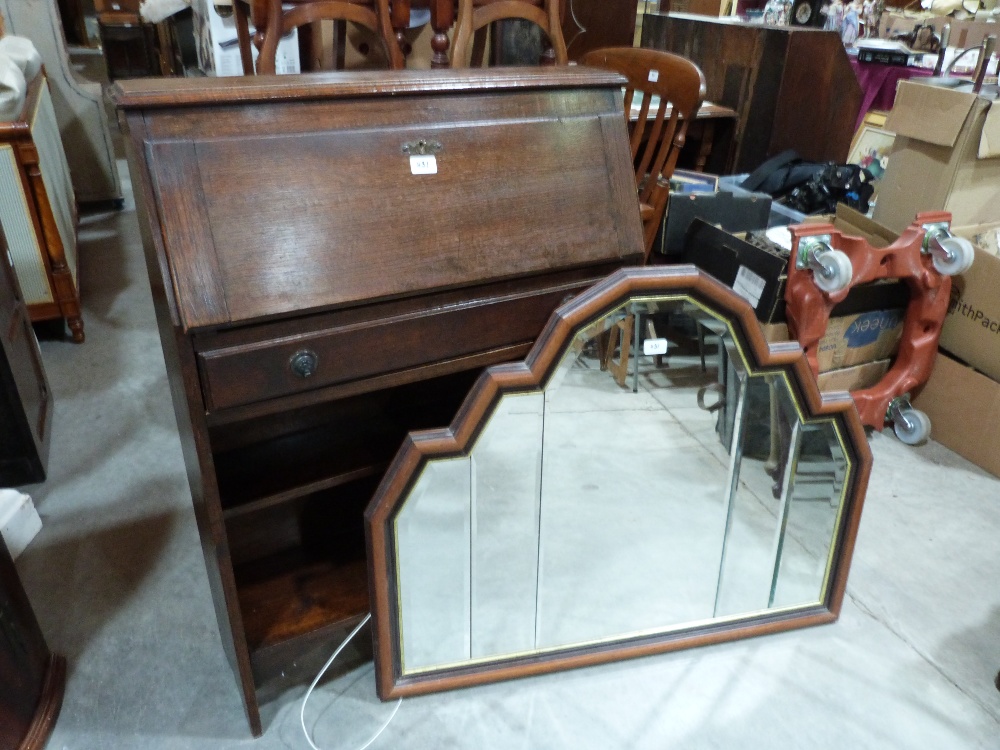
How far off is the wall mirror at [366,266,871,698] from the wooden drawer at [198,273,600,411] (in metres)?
0.06

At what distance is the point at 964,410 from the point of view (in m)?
1.92

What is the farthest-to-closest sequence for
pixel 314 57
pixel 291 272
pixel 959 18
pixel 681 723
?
pixel 959 18 < pixel 314 57 < pixel 681 723 < pixel 291 272

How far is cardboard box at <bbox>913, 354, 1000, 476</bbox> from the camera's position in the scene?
1.86 m

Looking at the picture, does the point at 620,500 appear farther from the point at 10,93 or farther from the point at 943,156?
the point at 10,93

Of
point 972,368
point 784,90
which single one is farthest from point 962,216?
point 784,90

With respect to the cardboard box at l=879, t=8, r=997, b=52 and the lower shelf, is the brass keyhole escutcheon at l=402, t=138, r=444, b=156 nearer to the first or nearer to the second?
the lower shelf

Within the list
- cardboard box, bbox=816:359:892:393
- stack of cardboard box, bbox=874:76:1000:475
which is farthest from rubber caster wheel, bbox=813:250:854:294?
stack of cardboard box, bbox=874:76:1000:475

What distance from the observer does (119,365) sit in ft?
7.67

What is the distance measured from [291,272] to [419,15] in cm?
117

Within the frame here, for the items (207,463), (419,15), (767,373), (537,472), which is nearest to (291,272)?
(207,463)

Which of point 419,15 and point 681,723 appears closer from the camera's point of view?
point 681,723

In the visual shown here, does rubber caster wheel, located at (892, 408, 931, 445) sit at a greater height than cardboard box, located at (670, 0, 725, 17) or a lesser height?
lesser

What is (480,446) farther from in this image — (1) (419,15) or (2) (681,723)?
(1) (419,15)

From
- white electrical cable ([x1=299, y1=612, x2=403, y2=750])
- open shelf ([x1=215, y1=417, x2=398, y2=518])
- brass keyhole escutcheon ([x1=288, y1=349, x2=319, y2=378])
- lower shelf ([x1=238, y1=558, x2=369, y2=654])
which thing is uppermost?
brass keyhole escutcheon ([x1=288, y1=349, x2=319, y2=378])
